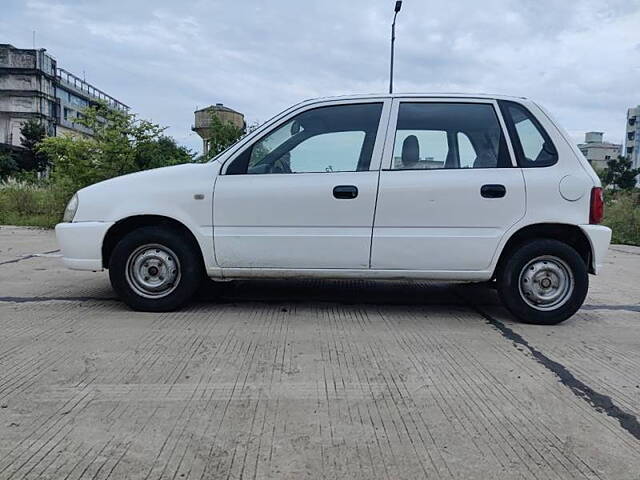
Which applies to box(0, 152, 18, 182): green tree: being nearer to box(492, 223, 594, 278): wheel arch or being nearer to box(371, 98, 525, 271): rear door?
box(371, 98, 525, 271): rear door

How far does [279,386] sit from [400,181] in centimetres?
213

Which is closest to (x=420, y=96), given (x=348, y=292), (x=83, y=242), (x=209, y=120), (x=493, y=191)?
(x=493, y=191)

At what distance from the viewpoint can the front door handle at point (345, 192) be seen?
4422mm

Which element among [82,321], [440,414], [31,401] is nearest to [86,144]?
[82,321]

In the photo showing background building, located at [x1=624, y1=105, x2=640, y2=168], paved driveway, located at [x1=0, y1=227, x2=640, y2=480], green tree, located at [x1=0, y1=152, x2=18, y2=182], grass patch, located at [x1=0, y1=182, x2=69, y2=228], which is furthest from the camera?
background building, located at [x1=624, y1=105, x2=640, y2=168]

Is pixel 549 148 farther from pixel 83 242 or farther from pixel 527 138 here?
pixel 83 242

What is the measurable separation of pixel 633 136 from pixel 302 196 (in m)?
102

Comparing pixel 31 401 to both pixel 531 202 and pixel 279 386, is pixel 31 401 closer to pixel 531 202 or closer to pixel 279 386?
pixel 279 386

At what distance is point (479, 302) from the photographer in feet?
17.7

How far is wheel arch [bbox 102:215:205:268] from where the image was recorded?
4645 mm

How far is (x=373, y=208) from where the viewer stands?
443 centimetres

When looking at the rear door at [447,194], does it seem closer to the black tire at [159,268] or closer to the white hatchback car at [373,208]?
the white hatchback car at [373,208]

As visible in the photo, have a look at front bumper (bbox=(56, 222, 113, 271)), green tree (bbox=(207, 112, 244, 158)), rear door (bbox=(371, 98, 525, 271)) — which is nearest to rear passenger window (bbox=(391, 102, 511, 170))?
rear door (bbox=(371, 98, 525, 271))

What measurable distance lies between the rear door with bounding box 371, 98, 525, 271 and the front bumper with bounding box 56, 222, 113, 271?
243 centimetres
